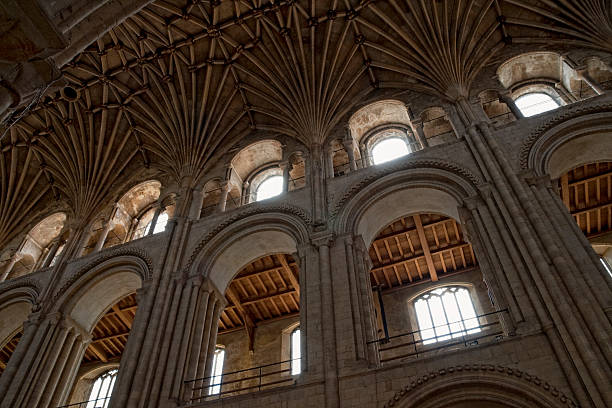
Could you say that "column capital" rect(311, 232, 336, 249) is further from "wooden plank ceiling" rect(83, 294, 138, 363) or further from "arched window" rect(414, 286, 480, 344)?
"wooden plank ceiling" rect(83, 294, 138, 363)

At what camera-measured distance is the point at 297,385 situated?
30.5 feet

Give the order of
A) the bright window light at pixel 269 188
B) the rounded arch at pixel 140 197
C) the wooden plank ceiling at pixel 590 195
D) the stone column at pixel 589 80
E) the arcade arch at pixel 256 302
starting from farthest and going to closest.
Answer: the rounded arch at pixel 140 197 → the bright window light at pixel 269 188 → the wooden plank ceiling at pixel 590 195 → the arcade arch at pixel 256 302 → the stone column at pixel 589 80

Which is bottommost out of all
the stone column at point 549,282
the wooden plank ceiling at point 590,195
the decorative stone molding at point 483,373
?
the decorative stone molding at point 483,373

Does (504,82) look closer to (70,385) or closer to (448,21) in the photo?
(448,21)

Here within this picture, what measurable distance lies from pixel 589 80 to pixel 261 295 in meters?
12.5

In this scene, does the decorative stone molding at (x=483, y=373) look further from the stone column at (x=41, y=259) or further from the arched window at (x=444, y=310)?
the stone column at (x=41, y=259)

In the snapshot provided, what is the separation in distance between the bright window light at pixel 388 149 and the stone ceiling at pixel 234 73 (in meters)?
1.66

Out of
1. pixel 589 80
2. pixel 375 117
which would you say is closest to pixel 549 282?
pixel 589 80

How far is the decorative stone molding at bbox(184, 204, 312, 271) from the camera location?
1317cm

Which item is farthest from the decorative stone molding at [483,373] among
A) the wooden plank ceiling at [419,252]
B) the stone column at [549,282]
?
the wooden plank ceiling at [419,252]

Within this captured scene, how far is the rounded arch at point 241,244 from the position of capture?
13188 millimetres

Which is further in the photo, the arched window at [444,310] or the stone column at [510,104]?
the arched window at [444,310]

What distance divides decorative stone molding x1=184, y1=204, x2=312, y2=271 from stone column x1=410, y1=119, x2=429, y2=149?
406 centimetres

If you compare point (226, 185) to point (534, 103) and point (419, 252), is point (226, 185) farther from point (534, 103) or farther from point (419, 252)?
point (534, 103)
